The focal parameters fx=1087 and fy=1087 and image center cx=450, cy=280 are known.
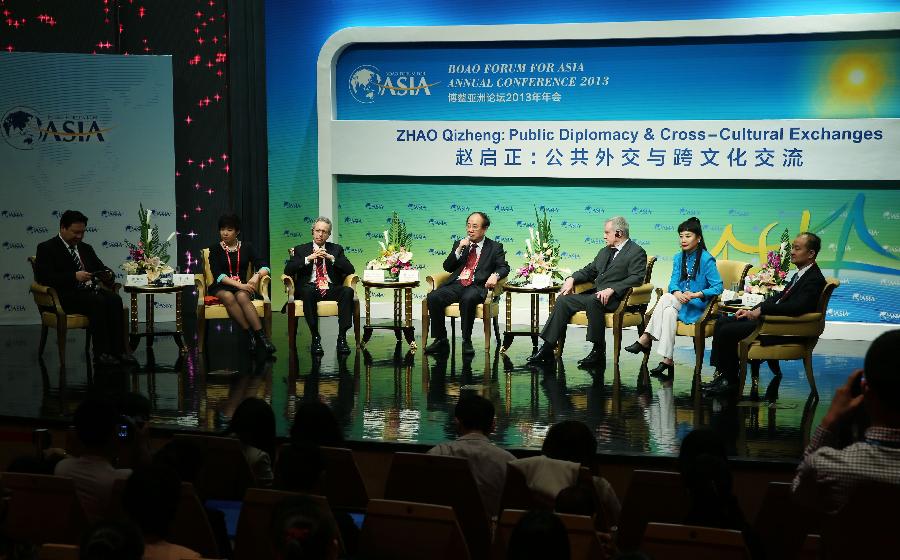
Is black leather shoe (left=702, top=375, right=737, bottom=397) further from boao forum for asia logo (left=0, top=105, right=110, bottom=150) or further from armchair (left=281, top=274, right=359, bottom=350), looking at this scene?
boao forum for asia logo (left=0, top=105, right=110, bottom=150)

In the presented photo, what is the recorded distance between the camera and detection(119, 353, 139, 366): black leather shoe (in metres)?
8.41

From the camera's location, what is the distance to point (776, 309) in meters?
7.13

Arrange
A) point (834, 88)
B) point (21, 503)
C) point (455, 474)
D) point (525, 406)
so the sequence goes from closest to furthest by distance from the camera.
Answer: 1. point (21, 503)
2. point (455, 474)
3. point (525, 406)
4. point (834, 88)

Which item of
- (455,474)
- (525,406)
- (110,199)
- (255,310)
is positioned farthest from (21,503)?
(110,199)

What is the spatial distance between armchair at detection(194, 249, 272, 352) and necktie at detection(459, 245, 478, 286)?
1606 millimetres

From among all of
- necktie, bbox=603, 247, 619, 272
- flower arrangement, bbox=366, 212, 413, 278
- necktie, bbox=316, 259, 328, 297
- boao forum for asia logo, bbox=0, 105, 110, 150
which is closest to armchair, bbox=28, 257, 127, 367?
necktie, bbox=316, 259, 328, 297

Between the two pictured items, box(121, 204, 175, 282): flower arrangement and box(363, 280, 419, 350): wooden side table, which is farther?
box(363, 280, 419, 350): wooden side table

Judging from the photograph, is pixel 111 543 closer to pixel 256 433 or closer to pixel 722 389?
pixel 256 433

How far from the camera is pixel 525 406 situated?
6910 mm

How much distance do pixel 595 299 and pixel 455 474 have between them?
478 cm

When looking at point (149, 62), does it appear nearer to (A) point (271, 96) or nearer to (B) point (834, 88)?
(A) point (271, 96)

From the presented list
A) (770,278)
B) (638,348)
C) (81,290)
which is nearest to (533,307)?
(638,348)

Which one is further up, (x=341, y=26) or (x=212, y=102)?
(x=341, y=26)

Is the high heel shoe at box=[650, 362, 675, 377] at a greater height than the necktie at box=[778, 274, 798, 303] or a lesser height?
lesser
